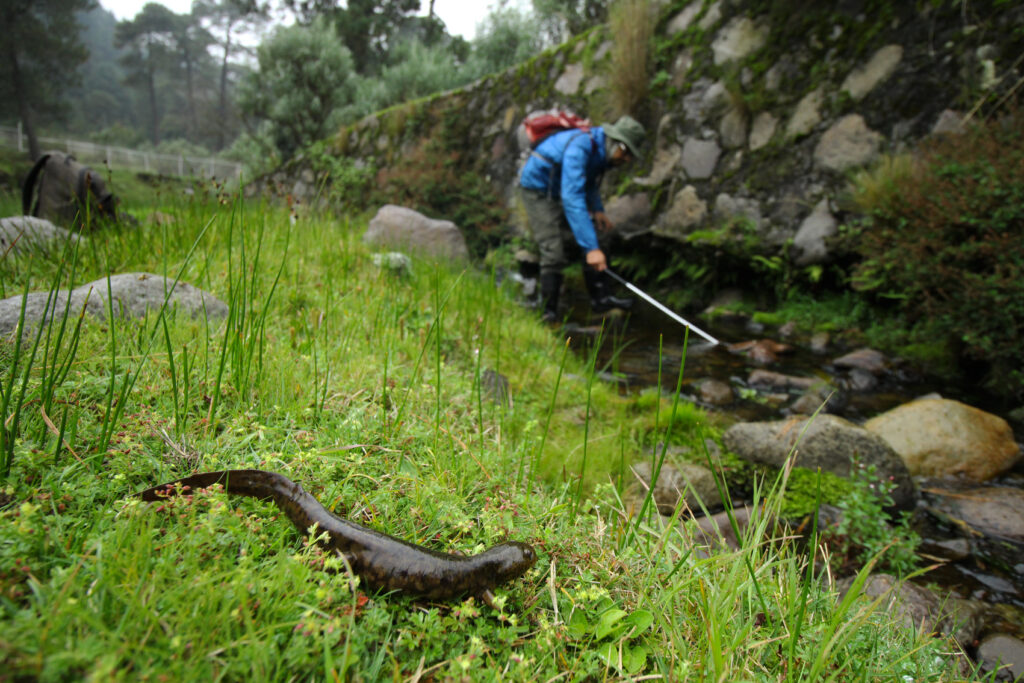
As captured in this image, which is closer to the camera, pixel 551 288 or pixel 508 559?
pixel 508 559

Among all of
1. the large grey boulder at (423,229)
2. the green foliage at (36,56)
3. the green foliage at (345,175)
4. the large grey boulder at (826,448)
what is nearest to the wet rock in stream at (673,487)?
the large grey boulder at (826,448)

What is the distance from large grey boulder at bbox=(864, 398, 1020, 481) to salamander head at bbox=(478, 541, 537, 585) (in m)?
2.83

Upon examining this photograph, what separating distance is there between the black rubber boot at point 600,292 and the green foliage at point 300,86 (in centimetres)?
1156

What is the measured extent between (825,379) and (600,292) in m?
2.52

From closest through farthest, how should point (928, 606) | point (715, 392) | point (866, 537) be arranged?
point (928, 606)
point (866, 537)
point (715, 392)

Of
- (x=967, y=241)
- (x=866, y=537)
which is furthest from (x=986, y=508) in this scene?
(x=967, y=241)

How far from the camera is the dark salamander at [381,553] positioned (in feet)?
3.30

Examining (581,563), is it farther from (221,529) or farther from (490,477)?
(221,529)

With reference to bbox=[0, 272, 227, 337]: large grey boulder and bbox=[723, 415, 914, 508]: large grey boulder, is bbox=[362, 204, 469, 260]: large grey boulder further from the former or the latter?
bbox=[723, 415, 914, 508]: large grey boulder

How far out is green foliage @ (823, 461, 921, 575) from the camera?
205 centimetres

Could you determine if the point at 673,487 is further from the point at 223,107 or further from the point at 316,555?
the point at 223,107

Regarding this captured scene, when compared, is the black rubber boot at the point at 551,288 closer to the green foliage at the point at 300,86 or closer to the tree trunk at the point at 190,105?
the green foliage at the point at 300,86

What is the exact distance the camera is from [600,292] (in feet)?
19.0

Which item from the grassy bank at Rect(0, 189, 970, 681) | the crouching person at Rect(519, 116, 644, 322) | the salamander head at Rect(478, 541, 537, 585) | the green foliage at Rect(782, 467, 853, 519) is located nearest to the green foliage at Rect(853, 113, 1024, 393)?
the green foliage at Rect(782, 467, 853, 519)
